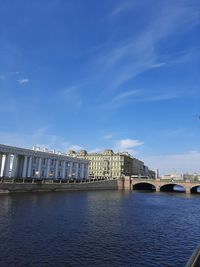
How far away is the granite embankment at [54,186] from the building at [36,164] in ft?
43.4

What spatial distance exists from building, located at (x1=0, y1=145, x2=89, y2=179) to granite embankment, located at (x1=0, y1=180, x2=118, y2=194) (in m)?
13.2

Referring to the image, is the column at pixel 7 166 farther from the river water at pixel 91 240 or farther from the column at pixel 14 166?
the river water at pixel 91 240

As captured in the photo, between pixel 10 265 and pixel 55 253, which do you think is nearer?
pixel 10 265

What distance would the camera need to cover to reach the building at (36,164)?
10679cm

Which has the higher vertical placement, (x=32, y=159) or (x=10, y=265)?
(x=32, y=159)

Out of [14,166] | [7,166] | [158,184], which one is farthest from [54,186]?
[158,184]

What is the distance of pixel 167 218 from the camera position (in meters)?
52.9

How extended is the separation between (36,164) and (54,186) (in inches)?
659

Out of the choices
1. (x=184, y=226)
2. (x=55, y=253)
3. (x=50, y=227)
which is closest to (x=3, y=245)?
(x=55, y=253)

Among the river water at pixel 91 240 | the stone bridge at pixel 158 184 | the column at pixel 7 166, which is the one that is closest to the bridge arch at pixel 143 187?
the stone bridge at pixel 158 184

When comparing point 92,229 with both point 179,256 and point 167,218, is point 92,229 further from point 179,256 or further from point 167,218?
point 167,218

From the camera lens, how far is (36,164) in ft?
401

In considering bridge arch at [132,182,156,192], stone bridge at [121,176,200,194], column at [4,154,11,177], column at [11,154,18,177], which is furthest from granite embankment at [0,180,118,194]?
bridge arch at [132,182,156,192]

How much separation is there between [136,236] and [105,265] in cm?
1221
